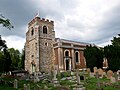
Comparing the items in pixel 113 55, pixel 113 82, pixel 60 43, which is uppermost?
pixel 60 43

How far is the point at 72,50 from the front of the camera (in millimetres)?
42312

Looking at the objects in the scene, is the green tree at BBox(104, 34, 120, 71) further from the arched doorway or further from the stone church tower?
the stone church tower

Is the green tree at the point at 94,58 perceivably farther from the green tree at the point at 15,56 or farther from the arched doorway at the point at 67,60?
the green tree at the point at 15,56

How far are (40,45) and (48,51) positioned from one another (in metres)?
2.31

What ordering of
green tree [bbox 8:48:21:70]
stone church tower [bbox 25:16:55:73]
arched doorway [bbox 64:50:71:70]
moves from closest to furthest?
stone church tower [bbox 25:16:55:73] < arched doorway [bbox 64:50:71:70] < green tree [bbox 8:48:21:70]

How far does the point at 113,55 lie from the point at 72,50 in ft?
45.2

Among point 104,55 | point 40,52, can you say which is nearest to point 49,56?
point 40,52

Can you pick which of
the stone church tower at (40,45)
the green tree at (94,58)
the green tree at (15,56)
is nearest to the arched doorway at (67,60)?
the stone church tower at (40,45)

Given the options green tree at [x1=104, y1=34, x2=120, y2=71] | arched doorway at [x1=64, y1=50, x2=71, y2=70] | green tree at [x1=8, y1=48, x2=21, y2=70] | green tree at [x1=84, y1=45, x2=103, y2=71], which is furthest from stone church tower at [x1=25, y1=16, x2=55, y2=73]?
green tree at [x1=8, y1=48, x2=21, y2=70]

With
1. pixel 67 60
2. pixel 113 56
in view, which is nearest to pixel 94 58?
pixel 113 56

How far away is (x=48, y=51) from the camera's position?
138 ft

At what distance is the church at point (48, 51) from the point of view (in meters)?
40.2

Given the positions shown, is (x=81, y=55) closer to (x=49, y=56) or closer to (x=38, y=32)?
(x=49, y=56)

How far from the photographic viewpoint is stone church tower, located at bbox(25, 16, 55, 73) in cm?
4012
